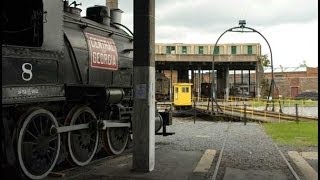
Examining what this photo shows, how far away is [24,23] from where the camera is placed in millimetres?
8711

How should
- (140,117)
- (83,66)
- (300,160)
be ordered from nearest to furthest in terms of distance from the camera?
(140,117) → (83,66) → (300,160)

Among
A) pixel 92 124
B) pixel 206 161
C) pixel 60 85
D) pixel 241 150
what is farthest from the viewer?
pixel 241 150

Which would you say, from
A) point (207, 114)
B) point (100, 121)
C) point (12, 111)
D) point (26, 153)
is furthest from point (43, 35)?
point (207, 114)

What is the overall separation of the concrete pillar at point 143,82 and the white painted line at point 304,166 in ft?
10.7

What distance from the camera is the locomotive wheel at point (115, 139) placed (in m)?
12.6

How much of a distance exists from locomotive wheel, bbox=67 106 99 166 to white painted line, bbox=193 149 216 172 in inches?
98.2

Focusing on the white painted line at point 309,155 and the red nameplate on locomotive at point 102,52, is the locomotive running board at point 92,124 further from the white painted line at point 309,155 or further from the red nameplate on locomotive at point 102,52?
the white painted line at point 309,155

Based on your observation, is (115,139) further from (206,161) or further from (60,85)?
(60,85)

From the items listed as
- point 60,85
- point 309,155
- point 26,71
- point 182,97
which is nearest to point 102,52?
point 60,85

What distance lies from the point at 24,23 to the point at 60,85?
1.37 m

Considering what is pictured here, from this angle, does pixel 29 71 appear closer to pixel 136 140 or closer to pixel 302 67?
pixel 136 140

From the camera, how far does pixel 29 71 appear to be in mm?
8234

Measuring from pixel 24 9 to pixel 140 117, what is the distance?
3179 mm

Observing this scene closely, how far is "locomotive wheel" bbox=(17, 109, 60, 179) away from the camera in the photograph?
8.67 metres
